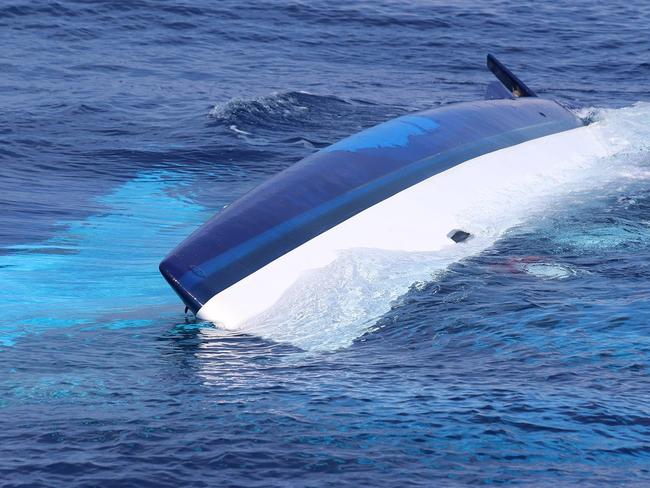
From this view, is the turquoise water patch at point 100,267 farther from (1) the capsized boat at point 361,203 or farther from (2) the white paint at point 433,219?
(2) the white paint at point 433,219

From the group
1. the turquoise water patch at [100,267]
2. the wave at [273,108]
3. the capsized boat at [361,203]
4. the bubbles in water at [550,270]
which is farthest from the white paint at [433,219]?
the wave at [273,108]

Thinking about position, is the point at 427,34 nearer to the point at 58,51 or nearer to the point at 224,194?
the point at 58,51

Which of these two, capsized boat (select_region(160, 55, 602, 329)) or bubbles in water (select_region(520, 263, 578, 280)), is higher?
capsized boat (select_region(160, 55, 602, 329))

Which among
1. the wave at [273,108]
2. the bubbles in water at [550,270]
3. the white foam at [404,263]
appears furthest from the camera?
the wave at [273,108]

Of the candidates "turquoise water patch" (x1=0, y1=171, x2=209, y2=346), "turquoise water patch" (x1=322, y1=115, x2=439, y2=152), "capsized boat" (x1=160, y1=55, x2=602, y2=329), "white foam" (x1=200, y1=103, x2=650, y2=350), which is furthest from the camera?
"turquoise water patch" (x1=322, y1=115, x2=439, y2=152)

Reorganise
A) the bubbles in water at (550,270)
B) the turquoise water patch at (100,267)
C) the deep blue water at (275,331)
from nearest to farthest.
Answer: the deep blue water at (275,331)
the turquoise water patch at (100,267)
the bubbles in water at (550,270)

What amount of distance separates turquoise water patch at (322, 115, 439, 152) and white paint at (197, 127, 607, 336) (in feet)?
3.19

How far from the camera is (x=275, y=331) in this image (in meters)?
10.5

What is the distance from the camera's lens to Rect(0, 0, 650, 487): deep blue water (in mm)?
7734

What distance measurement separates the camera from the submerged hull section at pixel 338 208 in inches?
439

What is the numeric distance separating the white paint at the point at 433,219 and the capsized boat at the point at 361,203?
0.05 ft

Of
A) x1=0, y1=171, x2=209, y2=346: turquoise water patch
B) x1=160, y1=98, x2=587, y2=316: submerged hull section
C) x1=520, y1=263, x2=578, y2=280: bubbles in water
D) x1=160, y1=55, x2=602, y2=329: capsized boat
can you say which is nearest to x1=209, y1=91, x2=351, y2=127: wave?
x1=0, y1=171, x2=209, y2=346: turquoise water patch

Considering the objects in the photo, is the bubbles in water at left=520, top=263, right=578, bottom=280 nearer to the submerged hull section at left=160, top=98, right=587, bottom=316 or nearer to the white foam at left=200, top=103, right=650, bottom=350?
the white foam at left=200, top=103, right=650, bottom=350

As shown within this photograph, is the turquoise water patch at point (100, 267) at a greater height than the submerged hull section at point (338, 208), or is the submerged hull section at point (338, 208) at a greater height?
the submerged hull section at point (338, 208)
